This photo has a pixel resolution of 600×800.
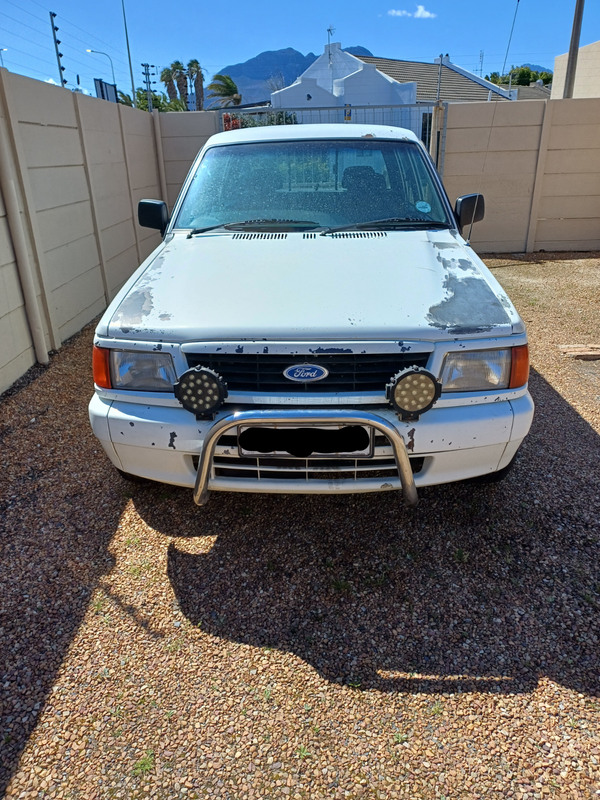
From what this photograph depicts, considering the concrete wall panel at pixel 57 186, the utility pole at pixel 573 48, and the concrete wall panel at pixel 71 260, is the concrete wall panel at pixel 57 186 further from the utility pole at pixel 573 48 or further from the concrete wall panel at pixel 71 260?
the utility pole at pixel 573 48

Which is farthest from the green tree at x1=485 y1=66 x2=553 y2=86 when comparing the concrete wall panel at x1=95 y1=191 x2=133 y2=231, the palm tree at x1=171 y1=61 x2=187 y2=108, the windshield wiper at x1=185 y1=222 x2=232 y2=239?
the windshield wiper at x1=185 y1=222 x2=232 y2=239

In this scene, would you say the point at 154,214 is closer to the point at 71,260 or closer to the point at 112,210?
the point at 71,260

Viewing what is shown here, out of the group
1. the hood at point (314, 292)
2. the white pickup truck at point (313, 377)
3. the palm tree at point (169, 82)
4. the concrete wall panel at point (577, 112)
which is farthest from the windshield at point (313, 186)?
the palm tree at point (169, 82)

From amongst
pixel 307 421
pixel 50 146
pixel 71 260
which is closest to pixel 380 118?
pixel 50 146

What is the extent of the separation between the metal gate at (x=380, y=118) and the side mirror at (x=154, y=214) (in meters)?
5.78

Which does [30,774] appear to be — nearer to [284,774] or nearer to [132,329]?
[284,774]

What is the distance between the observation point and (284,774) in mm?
1876

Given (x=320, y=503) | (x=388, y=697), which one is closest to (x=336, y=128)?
(x=320, y=503)

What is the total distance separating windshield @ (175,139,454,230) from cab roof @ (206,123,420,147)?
2.6 inches

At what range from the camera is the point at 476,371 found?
8.63ft

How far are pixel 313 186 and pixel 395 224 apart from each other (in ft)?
2.12

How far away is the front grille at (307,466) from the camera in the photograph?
259cm

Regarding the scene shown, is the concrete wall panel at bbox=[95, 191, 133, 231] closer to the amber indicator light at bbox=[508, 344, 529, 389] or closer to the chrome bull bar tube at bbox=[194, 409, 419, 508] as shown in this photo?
the chrome bull bar tube at bbox=[194, 409, 419, 508]

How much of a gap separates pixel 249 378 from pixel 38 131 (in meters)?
4.40
